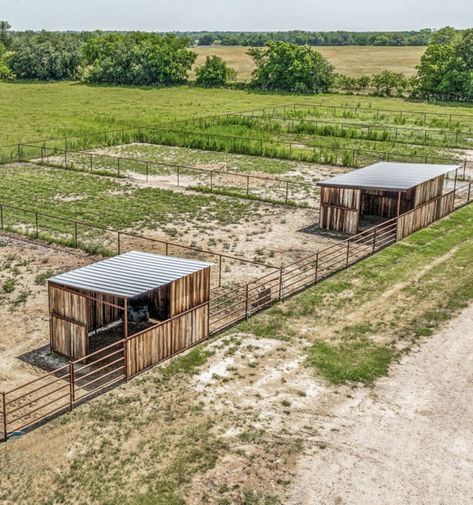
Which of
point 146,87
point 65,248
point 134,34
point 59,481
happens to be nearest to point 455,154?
point 65,248

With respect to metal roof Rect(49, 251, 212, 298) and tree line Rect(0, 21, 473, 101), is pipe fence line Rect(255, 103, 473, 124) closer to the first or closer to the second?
tree line Rect(0, 21, 473, 101)

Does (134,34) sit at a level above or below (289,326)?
above

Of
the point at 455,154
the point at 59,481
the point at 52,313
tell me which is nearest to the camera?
the point at 59,481

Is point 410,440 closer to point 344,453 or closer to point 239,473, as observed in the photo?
point 344,453

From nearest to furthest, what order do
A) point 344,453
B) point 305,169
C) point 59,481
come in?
point 59,481 → point 344,453 → point 305,169

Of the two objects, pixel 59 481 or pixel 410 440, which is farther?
pixel 410 440

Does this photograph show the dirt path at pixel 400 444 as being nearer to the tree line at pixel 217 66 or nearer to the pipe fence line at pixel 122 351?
the pipe fence line at pixel 122 351

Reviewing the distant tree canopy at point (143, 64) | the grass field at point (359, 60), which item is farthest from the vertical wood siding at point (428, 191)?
the grass field at point (359, 60)
